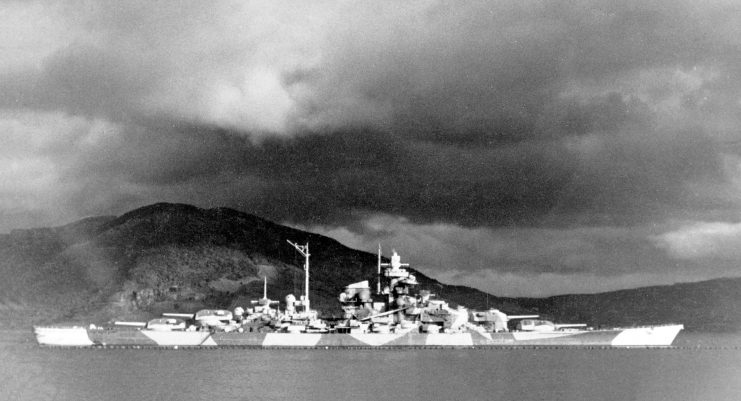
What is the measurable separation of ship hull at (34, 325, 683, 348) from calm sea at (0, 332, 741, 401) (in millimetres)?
3474

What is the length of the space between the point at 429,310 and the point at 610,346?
83.6ft

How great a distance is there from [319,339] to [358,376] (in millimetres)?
29100

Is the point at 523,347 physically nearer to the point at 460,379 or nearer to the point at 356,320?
the point at 356,320

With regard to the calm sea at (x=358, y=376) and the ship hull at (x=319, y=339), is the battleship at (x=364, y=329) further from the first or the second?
the calm sea at (x=358, y=376)

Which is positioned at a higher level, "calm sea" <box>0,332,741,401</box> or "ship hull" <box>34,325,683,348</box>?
"ship hull" <box>34,325,683,348</box>

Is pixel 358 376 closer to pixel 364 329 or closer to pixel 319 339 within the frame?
pixel 364 329

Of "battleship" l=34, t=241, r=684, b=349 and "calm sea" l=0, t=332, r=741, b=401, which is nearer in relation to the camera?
"calm sea" l=0, t=332, r=741, b=401

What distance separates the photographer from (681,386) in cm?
5100

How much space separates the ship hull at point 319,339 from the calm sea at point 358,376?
3.47 m

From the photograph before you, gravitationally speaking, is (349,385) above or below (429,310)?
below

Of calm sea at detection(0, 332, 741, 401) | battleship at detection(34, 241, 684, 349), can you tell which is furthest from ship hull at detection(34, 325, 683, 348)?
calm sea at detection(0, 332, 741, 401)

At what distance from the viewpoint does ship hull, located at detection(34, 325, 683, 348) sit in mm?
82375

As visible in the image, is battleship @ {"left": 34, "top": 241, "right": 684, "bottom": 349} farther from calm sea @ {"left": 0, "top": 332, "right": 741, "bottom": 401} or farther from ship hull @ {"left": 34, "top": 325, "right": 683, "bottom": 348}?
calm sea @ {"left": 0, "top": 332, "right": 741, "bottom": 401}

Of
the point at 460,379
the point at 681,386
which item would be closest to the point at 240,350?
the point at 460,379
